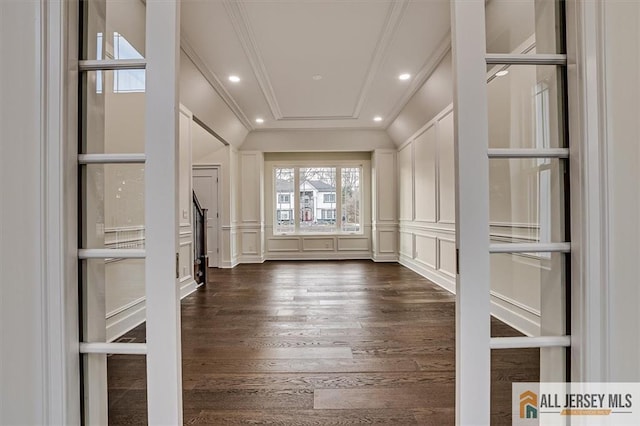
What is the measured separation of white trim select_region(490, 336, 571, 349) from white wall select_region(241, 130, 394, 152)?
19.0 feet

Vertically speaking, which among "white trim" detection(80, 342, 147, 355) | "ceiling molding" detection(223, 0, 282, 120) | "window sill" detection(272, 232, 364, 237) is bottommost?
"window sill" detection(272, 232, 364, 237)

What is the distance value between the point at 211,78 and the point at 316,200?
4.09 m

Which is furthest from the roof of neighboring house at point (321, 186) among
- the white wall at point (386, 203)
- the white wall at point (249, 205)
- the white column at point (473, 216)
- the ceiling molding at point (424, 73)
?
the white column at point (473, 216)

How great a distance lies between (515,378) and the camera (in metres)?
1.06

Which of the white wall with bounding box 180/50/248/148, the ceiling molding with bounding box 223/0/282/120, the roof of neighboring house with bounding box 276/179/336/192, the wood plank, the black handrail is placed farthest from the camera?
the roof of neighboring house with bounding box 276/179/336/192

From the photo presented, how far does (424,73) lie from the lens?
3.78 m

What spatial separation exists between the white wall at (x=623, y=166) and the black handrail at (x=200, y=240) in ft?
14.9

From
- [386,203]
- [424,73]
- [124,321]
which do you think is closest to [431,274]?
[386,203]

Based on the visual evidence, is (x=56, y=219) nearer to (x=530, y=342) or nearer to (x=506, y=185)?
(x=506, y=185)

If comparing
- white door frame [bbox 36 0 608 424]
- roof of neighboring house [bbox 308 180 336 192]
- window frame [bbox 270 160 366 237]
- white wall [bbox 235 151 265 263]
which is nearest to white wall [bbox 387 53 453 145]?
window frame [bbox 270 160 366 237]

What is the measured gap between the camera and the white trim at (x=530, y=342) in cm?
97

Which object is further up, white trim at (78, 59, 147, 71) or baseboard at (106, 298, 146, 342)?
white trim at (78, 59, 147, 71)

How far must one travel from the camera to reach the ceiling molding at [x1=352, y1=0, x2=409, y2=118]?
2.57 metres

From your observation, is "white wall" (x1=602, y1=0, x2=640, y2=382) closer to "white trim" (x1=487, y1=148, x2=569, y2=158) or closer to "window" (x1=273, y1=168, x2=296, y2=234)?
"white trim" (x1=487, y1=148, x2=569, y2=158)
